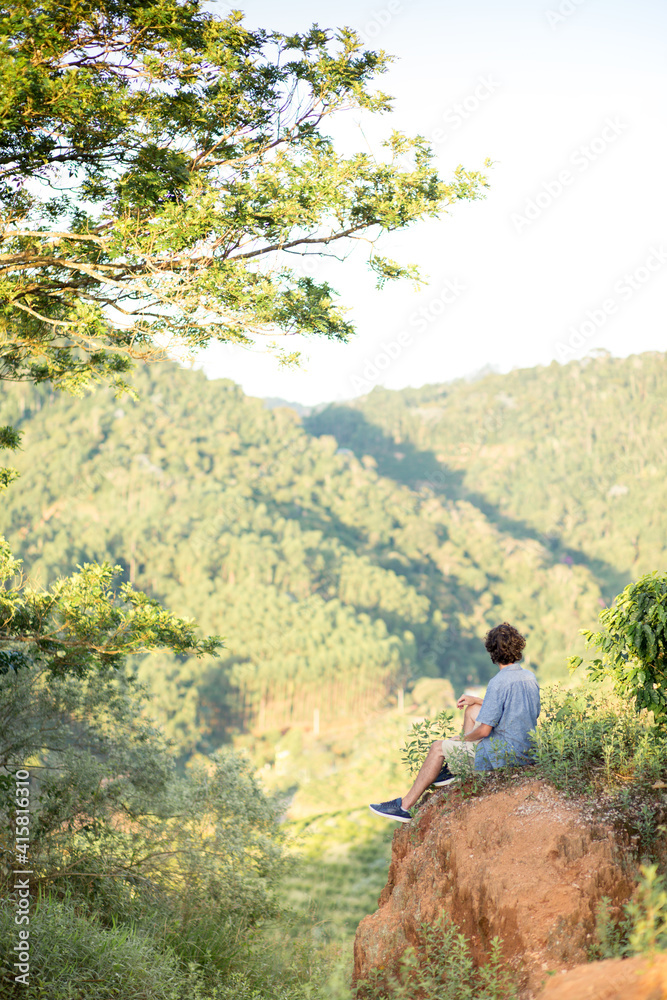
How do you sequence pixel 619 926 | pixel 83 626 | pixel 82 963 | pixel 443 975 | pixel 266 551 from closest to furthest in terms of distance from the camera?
pixel 619 926 → pixel 443 975 → pixel 82 963 → pixel 83 626 → pixel 266 551

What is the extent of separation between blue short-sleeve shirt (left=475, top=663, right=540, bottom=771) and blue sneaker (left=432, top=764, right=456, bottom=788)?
0.84 feet

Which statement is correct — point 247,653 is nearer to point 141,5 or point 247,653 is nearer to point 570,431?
point 141,5

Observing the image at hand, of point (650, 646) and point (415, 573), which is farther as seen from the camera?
point (415, 573)

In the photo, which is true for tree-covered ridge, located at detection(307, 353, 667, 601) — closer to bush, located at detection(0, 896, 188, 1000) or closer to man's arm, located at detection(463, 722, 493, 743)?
man's arm, located at detection(463, 722, 493, 743)

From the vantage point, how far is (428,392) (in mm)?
145125

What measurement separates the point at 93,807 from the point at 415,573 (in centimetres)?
8249

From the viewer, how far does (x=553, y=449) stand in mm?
115188

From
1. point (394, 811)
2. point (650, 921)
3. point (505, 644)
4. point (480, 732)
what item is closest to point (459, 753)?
point (480, 732)

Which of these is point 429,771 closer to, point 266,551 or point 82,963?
point 82,963

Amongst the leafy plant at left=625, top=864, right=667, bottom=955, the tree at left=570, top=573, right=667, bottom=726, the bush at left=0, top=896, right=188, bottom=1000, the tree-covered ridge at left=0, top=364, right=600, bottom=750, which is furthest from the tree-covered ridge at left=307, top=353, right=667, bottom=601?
the leafy plant at left=625, top=864, right=667, bottom=955

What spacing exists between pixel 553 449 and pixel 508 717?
115966 mm

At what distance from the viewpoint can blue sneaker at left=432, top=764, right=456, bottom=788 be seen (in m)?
4.55

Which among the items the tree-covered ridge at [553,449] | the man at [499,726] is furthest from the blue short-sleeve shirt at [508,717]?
the tree-covered ridge at [553,449]

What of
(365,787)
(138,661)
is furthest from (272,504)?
(365,787)
